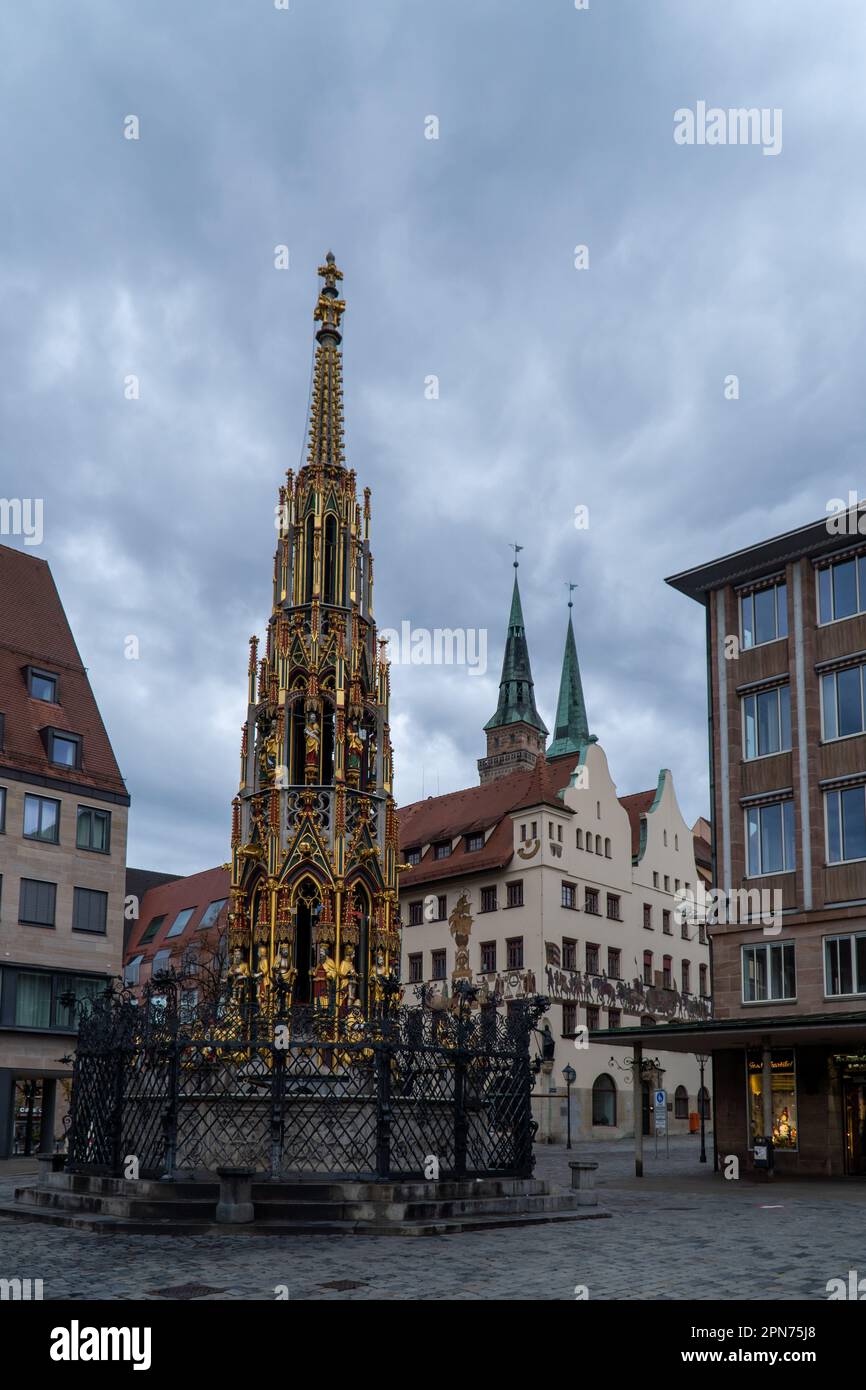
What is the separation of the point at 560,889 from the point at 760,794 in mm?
22418

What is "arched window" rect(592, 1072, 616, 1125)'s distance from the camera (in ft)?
198

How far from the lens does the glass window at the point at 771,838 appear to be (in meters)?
38.7

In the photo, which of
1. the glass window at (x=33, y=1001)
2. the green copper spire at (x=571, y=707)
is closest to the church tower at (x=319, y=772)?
the glass window at (x=33, y=1001)

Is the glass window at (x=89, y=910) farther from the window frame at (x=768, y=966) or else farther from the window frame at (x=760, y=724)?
the window frame at (x=760, y=724)

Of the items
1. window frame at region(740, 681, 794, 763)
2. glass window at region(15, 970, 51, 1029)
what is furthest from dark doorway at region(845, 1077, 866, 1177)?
glass window at region(15, 970, 51, 1029)

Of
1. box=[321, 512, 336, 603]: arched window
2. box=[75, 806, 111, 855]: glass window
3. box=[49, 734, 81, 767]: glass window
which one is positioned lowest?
box=[75, 806, 111, 855]: glass window

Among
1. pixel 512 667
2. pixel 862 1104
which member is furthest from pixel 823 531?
pixel 512 667

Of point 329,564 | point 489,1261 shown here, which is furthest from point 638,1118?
point 489,1261

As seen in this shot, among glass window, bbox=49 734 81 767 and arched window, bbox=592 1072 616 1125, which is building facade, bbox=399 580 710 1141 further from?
glass window, bbox=49 734 81 767

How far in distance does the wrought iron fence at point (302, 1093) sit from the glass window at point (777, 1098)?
55.6 feet

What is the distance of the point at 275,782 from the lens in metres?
23.8

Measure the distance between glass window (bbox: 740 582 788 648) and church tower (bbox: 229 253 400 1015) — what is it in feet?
59.5

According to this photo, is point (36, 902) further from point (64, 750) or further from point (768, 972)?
point (768, 972)
